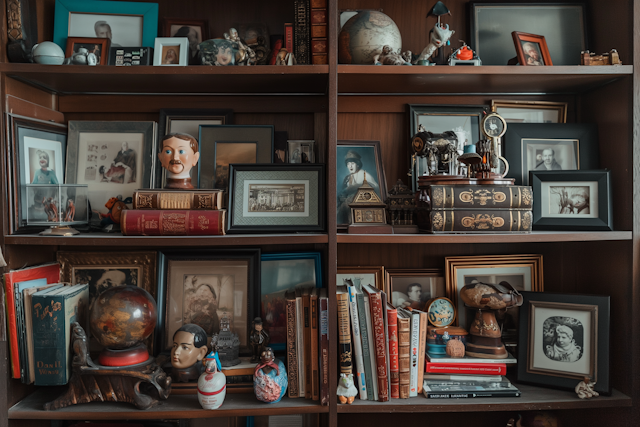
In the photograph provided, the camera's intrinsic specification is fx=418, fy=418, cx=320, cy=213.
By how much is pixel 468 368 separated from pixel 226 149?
1.13 m

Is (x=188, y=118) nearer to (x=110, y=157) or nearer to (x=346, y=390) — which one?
(x=110, y=157)

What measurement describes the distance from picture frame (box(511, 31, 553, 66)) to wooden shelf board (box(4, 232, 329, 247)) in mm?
939

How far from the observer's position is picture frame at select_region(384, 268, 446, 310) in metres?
1.59

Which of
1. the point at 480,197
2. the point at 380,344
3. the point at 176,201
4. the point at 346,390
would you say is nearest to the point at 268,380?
the point at 346,390

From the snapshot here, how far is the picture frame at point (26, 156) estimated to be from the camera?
130 centimetres

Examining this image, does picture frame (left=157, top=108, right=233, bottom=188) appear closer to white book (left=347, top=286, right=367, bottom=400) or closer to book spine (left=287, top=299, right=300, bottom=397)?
book spine (left=287, top=299, right=300, bottom=397)

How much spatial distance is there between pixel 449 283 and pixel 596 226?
515 millimetres

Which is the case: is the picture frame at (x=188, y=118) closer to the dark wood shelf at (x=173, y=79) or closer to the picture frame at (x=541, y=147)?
the dark wood shelf at (x=173, y=79)

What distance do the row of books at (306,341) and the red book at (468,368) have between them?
384 millimetres

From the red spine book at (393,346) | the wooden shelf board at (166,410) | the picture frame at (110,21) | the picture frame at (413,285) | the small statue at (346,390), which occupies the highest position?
the picture frame at (110,21)

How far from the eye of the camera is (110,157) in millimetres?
1542

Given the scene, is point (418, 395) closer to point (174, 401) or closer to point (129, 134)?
point (174, 401)

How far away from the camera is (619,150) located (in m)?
1.38

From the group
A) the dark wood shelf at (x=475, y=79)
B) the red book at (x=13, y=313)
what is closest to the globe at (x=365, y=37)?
the dark wood shelf at (x=475, y=79)
